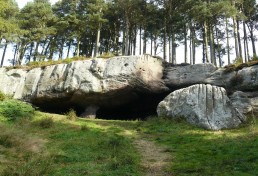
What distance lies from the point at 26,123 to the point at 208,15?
68.8 ft

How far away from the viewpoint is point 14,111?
62.8 feet

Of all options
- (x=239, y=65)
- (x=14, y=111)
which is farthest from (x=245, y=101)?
(x=14, y=111)

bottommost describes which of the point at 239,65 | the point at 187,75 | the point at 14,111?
the point at 14,111

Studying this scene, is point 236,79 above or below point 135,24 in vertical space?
below

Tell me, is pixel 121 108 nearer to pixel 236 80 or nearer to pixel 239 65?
pixel 236 80

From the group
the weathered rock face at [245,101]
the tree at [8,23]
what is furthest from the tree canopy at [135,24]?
the weathered rock face at [245,101]

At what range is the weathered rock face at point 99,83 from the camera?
24.0m

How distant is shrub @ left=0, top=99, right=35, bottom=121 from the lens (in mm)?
18641

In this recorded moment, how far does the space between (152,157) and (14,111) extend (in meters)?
11.0

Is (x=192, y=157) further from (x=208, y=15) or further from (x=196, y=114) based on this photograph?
(x=208, y=15)

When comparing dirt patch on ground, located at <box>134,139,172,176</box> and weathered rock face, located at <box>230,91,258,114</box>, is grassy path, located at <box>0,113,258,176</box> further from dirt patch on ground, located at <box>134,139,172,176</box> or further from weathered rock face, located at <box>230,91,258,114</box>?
weathered rock face, located at <box>230,91,258,114</box>

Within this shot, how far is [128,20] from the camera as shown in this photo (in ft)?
113

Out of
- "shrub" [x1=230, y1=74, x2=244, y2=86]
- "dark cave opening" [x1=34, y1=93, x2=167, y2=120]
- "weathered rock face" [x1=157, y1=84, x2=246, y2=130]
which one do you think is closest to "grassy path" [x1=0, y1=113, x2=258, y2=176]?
"weathered rock face" [x1=157, y1=84, x2=246, y2=130]

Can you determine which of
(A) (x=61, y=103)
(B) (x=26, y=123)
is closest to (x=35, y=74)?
(A) (x=61, y=103)
